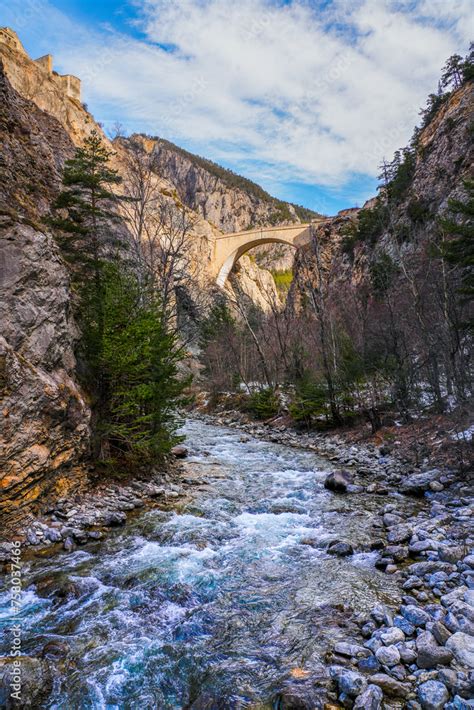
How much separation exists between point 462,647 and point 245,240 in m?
68.6

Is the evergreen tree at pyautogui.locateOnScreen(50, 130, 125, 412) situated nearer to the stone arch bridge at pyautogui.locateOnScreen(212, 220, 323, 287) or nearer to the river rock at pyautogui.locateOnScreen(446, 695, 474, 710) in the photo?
the river rock at pyautogui.locateOnScreen(446, 695, 474, 710)

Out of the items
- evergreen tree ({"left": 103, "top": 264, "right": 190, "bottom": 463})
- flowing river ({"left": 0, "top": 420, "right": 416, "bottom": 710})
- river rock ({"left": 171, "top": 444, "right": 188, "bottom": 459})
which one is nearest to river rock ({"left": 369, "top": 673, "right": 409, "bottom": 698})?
flowing river ({"left": 0, "top": 420, "right": 416, "bottom": 710})

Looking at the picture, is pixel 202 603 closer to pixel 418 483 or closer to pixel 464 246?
pixel 418 483

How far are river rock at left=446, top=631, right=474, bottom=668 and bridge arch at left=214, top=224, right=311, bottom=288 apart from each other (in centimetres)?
6365

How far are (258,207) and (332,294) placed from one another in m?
117

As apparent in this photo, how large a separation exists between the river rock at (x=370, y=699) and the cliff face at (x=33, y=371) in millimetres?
5707

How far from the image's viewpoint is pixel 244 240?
224 ft

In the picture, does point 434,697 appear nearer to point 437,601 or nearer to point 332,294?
point 437,601

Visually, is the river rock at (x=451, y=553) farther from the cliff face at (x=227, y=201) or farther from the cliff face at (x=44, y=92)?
the cliff face at (x=227, y=201)

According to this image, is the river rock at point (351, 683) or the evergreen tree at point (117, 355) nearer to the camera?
the river rock at point (351, 683)

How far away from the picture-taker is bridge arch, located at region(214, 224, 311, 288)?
65875mm

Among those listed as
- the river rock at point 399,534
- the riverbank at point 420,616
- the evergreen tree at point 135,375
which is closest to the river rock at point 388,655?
the riverbank at point 420,616

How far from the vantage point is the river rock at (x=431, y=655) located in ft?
11.3

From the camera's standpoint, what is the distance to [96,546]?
260 inches
